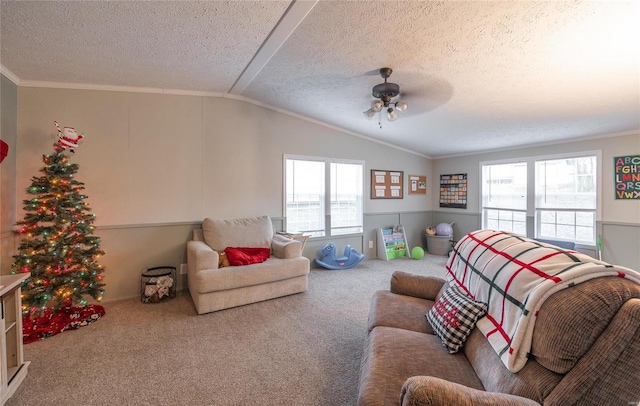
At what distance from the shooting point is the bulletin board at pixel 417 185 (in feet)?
19.4

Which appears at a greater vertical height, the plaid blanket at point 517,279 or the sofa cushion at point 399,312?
the plaid blanket at point 517,279

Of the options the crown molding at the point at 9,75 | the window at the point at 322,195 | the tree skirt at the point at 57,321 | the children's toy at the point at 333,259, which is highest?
the crown molding at the point at 9,75

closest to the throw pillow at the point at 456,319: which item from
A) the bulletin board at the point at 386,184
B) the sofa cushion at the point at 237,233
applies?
the sofa cushion at the point at 237,233

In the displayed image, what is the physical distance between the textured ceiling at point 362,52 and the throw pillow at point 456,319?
1839 mm

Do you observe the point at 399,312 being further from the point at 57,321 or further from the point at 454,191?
the point at 454,191

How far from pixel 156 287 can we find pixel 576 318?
3529 millimetres

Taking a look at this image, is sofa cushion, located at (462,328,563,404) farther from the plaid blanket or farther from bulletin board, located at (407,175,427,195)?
bulletin board, located at (407,175,427,195)

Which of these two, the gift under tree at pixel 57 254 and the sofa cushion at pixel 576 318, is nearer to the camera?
the sofa cushion at pixel 576 318

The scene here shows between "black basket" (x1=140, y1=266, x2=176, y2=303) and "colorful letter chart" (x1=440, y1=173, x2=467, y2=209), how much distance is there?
5.38 metres

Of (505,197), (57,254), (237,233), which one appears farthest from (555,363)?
(505,197)

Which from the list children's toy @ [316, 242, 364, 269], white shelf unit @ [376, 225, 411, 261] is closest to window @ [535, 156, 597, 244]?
white shelf unit @ [376, 225, 411, 261]

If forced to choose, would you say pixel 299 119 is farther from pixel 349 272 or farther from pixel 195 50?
pixel 349 272

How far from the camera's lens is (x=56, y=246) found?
2570mm

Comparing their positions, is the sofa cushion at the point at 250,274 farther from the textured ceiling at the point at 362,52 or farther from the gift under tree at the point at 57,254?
the textured ceiling at the point at 362,52
